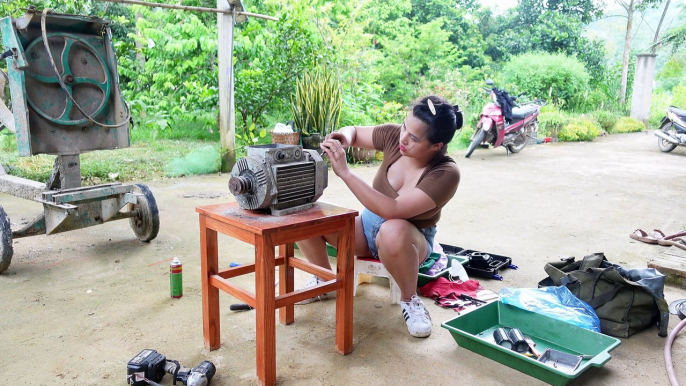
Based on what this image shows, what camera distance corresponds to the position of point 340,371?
2113 mm

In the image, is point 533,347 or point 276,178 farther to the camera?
point 533,347

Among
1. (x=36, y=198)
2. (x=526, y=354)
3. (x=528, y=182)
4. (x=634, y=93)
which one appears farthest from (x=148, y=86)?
(x=634, y=93)

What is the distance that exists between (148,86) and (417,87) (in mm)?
7277

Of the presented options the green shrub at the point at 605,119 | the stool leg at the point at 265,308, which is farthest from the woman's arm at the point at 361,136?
the green shrub at the point at 605,119

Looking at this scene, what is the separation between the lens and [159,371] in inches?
77.4

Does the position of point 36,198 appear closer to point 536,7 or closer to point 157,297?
point 157,297

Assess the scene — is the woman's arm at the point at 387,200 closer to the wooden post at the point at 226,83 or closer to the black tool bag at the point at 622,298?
the black tool bag at the point at 622,298

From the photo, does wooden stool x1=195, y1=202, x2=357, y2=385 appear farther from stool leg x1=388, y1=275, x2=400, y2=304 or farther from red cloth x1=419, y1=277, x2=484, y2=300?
red cloth x1=419, y1=277, x2=484, y2=300

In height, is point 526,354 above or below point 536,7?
below

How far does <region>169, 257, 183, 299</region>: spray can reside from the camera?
8.99 ft

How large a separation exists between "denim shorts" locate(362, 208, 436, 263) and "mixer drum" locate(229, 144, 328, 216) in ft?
1.78

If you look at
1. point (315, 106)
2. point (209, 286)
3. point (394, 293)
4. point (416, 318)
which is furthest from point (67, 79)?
point (315, 106)

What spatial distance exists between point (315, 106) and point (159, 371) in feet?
16.7

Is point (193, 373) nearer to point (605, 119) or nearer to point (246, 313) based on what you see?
point (246, 313)
